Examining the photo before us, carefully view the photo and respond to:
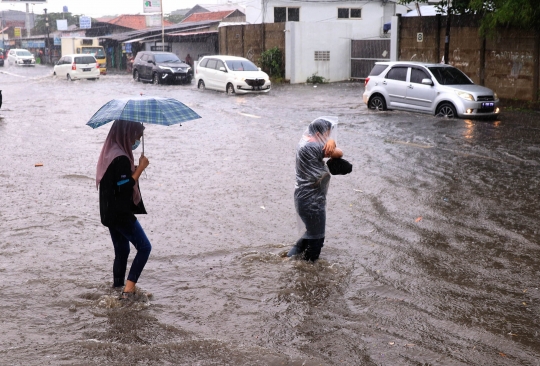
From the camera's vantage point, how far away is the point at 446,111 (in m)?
17.2

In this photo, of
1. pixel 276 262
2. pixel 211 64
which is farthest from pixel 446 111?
pixel 211 64

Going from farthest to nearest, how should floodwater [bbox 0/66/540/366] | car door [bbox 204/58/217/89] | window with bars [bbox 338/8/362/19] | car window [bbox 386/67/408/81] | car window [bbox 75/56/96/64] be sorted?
window with bars [bbox 338/8/362/19] < car window [bbox 75/56/96/64] < car door [bbox 204/58/217/89] < car window [bbox 386/67/408/81] < floodwater [bbox 0/66/540/366]

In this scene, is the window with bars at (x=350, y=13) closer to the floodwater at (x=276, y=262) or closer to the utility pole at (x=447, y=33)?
the utility pole at (x=447, y=33)

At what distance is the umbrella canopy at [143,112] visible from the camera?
519 cm

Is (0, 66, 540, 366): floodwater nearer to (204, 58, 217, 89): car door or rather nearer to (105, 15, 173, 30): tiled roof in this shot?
(204, 58, 217, 89): car door

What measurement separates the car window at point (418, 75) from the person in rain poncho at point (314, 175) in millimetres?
12251

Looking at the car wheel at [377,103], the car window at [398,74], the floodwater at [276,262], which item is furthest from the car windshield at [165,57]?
the floodwater at [276,262]

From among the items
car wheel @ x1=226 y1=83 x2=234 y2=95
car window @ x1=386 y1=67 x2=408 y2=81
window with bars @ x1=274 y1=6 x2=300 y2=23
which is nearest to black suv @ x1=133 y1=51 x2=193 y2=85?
car wheel @ x1=226 y1=83 x2=234 y2=95

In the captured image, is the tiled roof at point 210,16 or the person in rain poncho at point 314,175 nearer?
the person in rain poncho at point 314,175

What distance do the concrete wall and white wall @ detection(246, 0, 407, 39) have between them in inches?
645

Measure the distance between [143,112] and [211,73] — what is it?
897 inches

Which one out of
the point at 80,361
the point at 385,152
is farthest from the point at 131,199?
the point at 385,152

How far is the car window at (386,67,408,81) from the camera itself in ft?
59.8

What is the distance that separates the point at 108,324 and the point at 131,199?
3.36 feet
